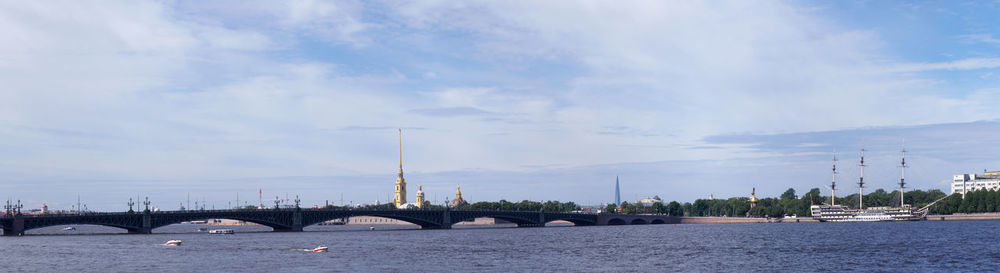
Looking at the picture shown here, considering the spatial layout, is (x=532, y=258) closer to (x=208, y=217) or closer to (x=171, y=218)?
(x=208, y=217)

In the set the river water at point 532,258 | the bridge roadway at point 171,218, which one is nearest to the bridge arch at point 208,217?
the bridge roadway at point 171,218

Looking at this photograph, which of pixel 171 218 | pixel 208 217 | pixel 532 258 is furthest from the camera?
pixel 171 218

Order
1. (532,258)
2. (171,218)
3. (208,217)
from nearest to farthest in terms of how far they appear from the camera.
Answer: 1. (532,258)
2. (208,217)
3. (171,218)

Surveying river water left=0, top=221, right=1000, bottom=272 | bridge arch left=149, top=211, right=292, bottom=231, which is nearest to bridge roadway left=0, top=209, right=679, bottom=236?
bridge arch left=149, top=211, right=292, bottom=231

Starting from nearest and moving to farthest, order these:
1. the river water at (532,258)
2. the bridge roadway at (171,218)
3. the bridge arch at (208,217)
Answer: the river water at (532,258)
the bridge roadway at (171,218)
the bridge arch at (208,217)

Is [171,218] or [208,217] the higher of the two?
[208,217]

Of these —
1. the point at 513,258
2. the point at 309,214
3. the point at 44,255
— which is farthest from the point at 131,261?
the point at 309,214

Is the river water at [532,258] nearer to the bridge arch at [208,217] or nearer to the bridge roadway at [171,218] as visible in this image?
the bridge roadway at [171,218]

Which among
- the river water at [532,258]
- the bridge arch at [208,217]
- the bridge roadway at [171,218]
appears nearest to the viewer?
the river water at [532,258]

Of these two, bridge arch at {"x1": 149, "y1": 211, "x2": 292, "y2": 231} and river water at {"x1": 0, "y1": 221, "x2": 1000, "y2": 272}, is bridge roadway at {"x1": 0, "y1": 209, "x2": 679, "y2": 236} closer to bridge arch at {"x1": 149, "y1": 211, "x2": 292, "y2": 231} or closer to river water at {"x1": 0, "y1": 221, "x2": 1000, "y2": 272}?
bridge arch at {"x1": 149, "y1": 211, "x2": 292, "y2": 231}

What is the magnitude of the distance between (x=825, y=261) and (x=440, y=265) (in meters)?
34.9

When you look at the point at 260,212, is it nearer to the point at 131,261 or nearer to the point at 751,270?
the point at 131,261

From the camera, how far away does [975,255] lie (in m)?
88.2

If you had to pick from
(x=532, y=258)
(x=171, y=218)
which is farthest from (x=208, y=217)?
(x=532, y=258)
